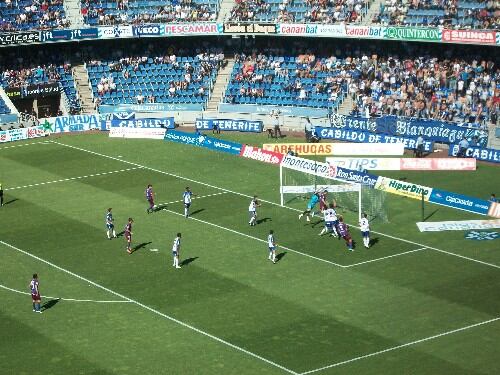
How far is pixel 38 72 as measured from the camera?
290 ft

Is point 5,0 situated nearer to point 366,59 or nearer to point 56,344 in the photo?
point 366,59

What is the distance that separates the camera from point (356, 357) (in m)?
36.8

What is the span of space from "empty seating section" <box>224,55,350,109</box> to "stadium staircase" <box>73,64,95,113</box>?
1144cm

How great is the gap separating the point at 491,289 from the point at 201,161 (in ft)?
100

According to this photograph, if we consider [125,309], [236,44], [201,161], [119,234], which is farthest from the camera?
[236,44]

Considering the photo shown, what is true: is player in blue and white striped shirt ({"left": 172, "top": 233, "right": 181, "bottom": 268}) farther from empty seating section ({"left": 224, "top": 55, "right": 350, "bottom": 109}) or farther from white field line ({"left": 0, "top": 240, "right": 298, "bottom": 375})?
empty seating section ({"left": 224, "top": 55, "right": 350, "bottom": 109})

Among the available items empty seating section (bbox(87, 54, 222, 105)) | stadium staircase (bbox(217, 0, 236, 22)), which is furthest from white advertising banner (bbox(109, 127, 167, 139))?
stadium staircase (bbox(217, 0, 236, 22))

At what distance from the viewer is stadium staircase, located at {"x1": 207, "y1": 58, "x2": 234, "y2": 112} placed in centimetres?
8719

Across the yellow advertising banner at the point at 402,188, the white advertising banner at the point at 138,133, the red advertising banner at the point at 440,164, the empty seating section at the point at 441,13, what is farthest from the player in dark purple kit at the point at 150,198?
the empty seating section at the point at 441,13

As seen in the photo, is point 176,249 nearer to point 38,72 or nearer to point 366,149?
point 366,149

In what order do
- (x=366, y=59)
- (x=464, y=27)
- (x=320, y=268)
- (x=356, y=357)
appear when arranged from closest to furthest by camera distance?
1. (x=356, y=357)
2. (x=320, y=268)
3. (x=464, y=27)
4. (x=366, y=59)

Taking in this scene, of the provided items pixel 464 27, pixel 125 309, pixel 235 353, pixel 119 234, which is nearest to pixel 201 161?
pixel 119 234

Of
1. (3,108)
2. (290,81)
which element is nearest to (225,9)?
(290,81)

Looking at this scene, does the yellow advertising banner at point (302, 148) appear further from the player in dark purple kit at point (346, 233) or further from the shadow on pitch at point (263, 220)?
the player in dark purple kit at point (346, 233)
